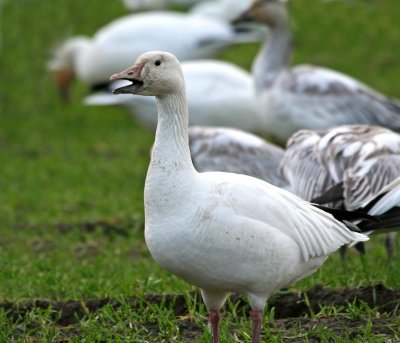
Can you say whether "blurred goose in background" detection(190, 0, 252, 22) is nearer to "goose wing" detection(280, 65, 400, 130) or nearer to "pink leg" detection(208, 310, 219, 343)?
"goose wing" detection(280, 65, 400, 130)

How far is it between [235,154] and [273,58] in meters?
2.88

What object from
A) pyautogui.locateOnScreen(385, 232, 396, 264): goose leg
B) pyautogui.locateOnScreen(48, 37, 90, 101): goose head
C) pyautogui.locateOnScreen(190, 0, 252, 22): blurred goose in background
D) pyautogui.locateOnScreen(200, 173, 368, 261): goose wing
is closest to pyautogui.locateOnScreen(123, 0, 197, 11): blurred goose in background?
pyautogui.locateOnScreen(190, 0, 252, 22): blurred goose in background

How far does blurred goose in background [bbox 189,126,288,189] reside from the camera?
7969 mm

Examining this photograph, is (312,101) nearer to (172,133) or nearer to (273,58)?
(273,58)

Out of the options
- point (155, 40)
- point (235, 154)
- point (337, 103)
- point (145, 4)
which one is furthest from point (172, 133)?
point (145, 4)

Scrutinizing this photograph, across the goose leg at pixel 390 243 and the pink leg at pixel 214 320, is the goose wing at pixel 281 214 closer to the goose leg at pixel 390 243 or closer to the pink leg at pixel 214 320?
the pink leg at pixel 214 320

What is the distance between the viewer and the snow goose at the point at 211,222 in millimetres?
4117

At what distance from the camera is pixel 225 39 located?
44.3 feet

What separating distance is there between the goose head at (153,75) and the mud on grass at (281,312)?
1.25 metres

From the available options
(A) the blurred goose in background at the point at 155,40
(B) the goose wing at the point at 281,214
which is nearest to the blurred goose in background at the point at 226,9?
(A) the blurred goose in background at the point at 155,40

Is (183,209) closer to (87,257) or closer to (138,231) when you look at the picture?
(87,257)

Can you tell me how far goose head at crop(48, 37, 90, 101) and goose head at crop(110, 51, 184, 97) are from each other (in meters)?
10.7

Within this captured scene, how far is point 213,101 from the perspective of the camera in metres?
10.9

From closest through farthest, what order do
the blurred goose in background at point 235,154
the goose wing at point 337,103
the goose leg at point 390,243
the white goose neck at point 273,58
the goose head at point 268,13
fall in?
the goose leg at point 390,243 → the blurred goose in background at point 235,154 → the goose wing at point 337,103 → the white goose neck at point 273,58 → the goose head at point 268,13
